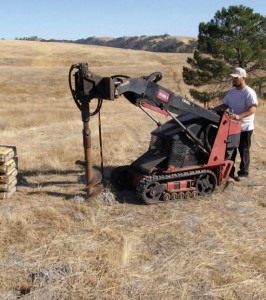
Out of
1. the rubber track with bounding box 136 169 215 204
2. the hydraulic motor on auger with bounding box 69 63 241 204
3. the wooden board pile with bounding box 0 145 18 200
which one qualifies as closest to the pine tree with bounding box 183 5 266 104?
the hydraulic motor on auger with bounding box 69 63 241 204

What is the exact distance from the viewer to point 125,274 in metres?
4.74

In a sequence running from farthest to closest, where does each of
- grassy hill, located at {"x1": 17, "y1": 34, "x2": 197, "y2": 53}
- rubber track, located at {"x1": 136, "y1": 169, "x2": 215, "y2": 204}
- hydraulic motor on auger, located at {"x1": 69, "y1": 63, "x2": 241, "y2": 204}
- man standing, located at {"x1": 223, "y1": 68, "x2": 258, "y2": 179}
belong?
grassy hill, located at {"x1": 17, "y1": 34, "x2": 197, "y2": 53}
man standing, located at {"x1": 223, "y1": 68, "x2": 258, "y2": 179}
rubber track, located at {"x1": 136, "y1": 169, "x2": 215, "y2": 204}
hydraulic motor on auger, located at {"x1": 69, "y1": 63, "x2": 241, "y2": 204}

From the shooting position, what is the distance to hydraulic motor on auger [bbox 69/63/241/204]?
644 centimetres

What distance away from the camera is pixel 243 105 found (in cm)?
770

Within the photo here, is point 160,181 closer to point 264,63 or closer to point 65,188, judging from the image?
point 65,188

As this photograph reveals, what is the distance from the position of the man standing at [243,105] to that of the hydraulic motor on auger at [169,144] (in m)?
0.32

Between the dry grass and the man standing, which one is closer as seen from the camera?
the dry grass

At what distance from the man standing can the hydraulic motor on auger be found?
12.6 inches

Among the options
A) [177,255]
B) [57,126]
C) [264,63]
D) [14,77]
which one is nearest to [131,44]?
[14,77]

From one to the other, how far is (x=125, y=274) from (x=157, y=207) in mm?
2099

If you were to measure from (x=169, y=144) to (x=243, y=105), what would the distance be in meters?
1.67

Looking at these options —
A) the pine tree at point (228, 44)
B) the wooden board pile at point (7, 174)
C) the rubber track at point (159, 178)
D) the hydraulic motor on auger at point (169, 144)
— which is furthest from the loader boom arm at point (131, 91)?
the pine tree at point (228, 44)

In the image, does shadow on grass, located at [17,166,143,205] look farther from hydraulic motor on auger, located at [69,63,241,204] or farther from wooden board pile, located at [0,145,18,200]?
wooden board pile, located at [0,145,18,200]

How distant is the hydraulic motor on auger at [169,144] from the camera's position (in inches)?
253
